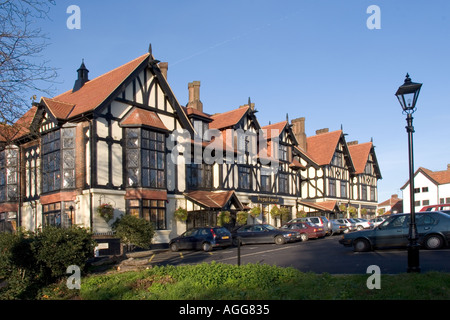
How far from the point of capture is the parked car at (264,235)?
91.1 feet

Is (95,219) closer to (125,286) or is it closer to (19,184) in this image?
(19,184)

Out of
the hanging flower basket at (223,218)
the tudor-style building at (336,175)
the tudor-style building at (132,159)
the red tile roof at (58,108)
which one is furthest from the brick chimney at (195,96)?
the tudor-style building at (336,175)

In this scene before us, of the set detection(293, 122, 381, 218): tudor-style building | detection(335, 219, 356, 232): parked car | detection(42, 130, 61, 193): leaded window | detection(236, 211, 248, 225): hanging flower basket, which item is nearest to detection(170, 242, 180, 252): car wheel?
detection(42, 130, 61, 193): leaded window

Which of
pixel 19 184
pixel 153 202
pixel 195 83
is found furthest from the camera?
pixel 195 83

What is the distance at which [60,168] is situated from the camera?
26.0 m

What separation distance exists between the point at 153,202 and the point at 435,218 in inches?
634

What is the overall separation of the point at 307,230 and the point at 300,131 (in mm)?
22736

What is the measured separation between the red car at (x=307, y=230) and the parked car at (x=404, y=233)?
11777mm

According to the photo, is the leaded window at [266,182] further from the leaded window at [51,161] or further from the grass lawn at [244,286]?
the grass lawn at [244,286]

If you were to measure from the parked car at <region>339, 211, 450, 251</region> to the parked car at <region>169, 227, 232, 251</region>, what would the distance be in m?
8.83

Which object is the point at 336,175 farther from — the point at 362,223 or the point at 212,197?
the point at 212,197
